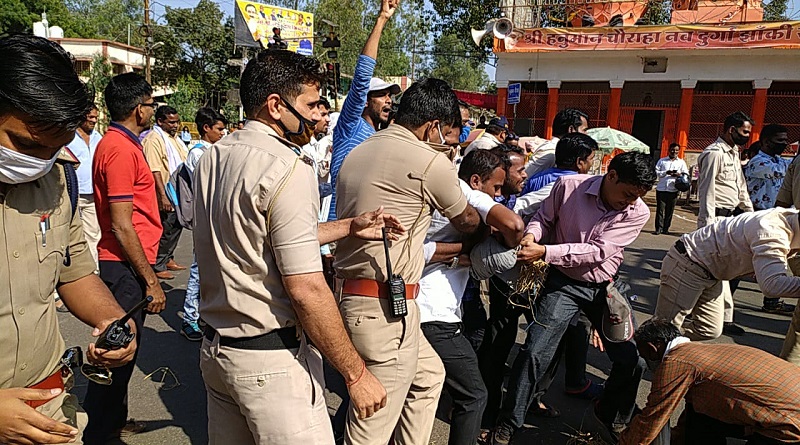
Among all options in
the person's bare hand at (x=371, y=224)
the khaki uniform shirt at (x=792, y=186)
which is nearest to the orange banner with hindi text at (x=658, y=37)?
the khaki uniform shirt at (x=792, y=186)

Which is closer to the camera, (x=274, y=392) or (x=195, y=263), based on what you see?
(x=274, y=392)

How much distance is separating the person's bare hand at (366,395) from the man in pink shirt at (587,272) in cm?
149

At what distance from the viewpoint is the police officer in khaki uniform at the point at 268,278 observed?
1804mm

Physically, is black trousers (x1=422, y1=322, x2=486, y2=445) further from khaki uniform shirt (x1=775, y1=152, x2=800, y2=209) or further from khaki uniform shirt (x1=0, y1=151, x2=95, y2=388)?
khaki uniform shirt (x1=775, y1=152, x2=800, y2=209)

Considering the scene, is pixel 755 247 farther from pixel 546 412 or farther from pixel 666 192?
pixel 666 192

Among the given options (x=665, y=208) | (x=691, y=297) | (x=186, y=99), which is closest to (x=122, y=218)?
(x=691, y=297)

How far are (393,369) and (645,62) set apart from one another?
1992cm

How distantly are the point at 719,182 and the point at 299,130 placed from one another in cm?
581

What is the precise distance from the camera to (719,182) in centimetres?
628

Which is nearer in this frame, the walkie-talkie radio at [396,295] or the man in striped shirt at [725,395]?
the walkie-talkie radio at [396,295]

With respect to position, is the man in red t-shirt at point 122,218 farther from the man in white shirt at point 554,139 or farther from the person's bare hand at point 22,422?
the man in white shirt at point 554,139

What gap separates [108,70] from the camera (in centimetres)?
2936

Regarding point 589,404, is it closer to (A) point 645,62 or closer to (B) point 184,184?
(B) point 184,184

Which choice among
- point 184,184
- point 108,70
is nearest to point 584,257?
point 184,184
